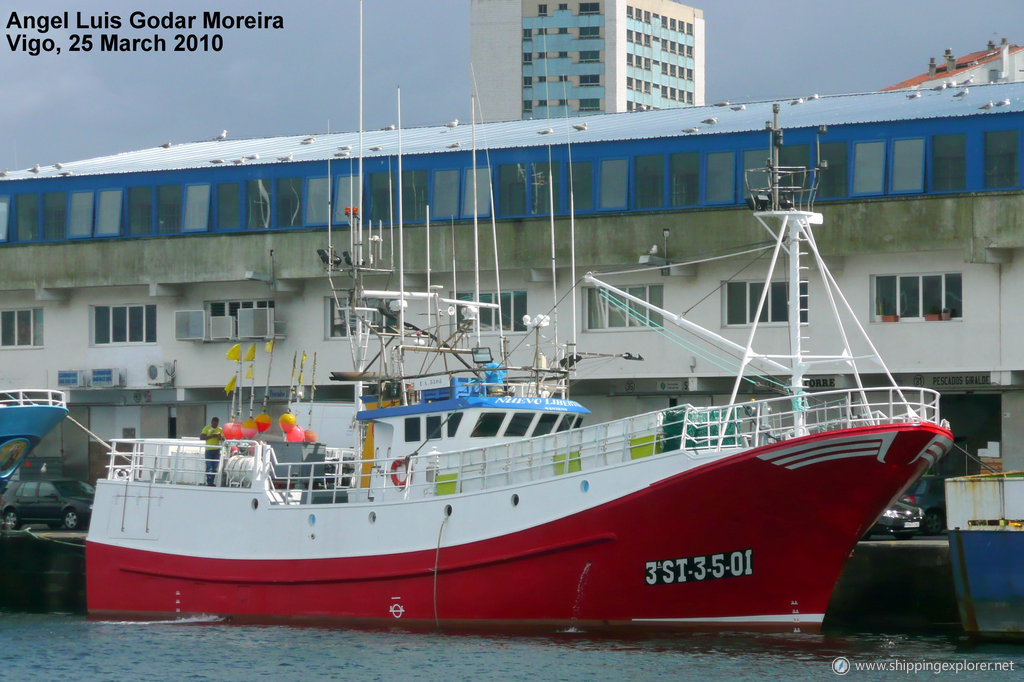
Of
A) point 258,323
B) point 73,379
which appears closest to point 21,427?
point 73,379

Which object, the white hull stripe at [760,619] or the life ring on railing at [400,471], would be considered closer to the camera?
the white hull stripe at [760,619]

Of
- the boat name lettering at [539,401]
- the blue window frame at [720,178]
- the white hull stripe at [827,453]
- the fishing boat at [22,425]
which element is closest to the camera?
the white hull stripe at [827,453]

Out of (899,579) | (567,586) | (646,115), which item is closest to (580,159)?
(646,115)

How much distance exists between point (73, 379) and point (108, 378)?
4.01 ft

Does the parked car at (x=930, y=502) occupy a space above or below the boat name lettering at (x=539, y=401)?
below

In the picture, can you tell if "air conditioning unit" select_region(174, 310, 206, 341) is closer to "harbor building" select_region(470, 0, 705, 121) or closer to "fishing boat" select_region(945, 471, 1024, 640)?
"fishing boat" select_region(945, 471, 1024, 640)

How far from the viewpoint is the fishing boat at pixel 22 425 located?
38.8m

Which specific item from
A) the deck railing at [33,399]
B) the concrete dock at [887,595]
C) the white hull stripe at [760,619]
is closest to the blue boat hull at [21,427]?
the deck railing at [33,399]

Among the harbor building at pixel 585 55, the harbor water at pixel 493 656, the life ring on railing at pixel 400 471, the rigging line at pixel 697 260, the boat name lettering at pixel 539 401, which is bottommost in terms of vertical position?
the harbor water at pixel 493 656

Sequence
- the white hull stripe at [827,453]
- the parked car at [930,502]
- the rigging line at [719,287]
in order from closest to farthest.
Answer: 1. the white hull stripe at [827,453]
2. the parked car at [930,502]
3. the rigging line at [719,287]

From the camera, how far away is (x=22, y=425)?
39062 mm

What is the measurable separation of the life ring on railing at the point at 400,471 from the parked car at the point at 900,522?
459 inches

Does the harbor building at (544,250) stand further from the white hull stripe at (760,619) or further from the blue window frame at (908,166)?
the white hull stripe at (760,619)

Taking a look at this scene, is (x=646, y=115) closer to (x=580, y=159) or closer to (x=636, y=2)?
(x=580, y=159)
